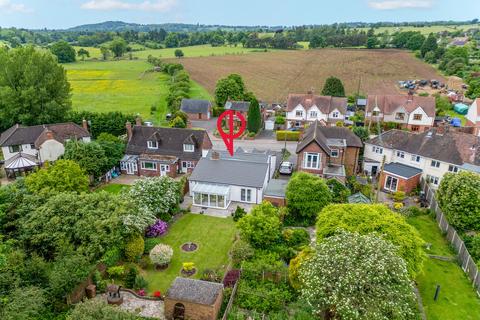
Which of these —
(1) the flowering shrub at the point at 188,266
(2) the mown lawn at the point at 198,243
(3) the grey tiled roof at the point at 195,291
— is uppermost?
(3) the grey tiled roof at the point at 195,291

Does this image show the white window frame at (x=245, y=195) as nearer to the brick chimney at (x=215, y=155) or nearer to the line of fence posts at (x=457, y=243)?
the brick chimney at (x=215, y=155)

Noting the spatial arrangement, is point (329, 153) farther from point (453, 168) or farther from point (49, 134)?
point (49, 134)

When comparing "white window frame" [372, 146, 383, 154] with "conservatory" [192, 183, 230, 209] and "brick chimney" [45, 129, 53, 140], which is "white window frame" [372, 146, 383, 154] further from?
"brick chimney" [45, 129, 53, 140]

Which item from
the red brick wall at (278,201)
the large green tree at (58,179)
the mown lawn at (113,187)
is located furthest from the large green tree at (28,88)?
the red brick wall at (278,201)

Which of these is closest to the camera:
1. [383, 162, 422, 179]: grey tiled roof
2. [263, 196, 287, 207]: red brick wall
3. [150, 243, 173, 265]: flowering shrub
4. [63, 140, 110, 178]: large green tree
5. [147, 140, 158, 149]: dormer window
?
[150, 243, 173, 265]: flowering shrub

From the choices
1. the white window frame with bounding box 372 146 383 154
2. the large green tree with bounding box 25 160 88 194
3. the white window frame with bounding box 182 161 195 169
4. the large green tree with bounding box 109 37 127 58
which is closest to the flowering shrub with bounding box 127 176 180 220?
the large green tree with bounding box 25 160 88 194

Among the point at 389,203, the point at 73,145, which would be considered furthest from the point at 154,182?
the point at 389,203

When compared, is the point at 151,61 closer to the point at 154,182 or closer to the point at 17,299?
the point at 154,182
